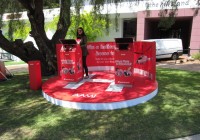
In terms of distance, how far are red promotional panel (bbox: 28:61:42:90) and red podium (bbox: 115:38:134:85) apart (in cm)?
295

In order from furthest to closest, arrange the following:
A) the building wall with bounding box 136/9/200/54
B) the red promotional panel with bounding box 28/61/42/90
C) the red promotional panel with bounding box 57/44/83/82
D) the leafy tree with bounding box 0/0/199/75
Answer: the building wall with bounding box 136/9/200/54 < the leafy tree with bounding box 0/0/199/75 < the red promotional panel with bounding box 28/61/42/90 < the red promotional panel with bounding box 57/44/83/82

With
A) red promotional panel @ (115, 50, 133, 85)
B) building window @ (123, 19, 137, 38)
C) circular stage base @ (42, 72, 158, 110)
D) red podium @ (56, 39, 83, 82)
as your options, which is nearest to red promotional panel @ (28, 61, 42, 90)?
circular stage base @ (42, 72, 158, 110)

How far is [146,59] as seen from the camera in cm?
899

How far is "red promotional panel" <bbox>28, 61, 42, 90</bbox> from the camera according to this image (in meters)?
8.49

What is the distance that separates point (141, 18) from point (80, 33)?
15.9 meters

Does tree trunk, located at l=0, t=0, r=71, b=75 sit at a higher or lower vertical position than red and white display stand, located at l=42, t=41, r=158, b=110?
higher

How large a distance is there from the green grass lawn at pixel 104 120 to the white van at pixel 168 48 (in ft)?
40.9

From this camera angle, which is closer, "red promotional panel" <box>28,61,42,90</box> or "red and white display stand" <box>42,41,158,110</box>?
"red and white display stand" <box>42,41,158,110</box>

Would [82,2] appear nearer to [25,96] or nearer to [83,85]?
[83,85]

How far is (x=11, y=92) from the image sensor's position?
866cm

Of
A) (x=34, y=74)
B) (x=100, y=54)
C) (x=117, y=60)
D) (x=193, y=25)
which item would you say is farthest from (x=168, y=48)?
(x=34, y=74)

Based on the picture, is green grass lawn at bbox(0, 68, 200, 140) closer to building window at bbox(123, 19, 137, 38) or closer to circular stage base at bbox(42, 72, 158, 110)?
circular stage base at bbox(42, 72, 158, 110)

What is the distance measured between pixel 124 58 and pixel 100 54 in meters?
3.68

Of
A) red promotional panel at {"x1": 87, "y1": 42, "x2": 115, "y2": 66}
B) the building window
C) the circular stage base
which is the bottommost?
the circular stage base
